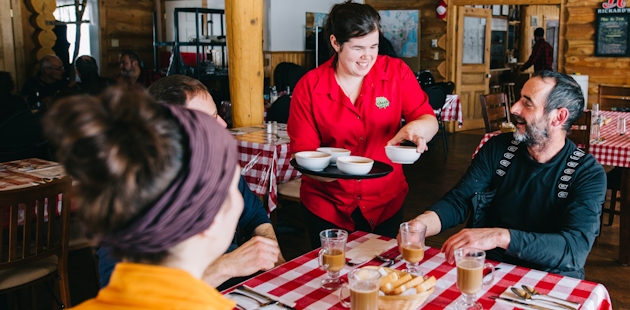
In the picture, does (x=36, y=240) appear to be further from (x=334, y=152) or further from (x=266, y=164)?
(x=266, y=164)

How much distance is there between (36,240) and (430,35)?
8201 mm

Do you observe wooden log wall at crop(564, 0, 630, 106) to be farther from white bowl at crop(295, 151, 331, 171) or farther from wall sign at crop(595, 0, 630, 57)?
white bowl at crop(295, 151, 331, 171)

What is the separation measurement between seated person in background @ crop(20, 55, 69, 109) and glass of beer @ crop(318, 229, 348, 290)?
5485 mm

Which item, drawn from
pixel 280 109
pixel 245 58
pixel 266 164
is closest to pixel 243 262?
pixel 266 164

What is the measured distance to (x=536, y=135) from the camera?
80.6 inches

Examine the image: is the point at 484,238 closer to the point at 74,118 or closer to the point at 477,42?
the point at 74,118

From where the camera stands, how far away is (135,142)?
76 cm

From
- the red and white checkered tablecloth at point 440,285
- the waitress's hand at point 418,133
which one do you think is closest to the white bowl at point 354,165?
the waitress's hand at point 418,133

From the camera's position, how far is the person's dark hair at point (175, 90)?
65.8 inches

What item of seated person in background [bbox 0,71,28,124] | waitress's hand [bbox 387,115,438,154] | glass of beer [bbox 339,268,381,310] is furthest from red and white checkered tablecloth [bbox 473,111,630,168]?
seated person in background [bbox 0,71,28,124]

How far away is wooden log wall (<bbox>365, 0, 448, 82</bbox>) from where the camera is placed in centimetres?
965

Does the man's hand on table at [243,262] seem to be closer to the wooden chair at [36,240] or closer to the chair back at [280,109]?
the wooden chair at [36,240]

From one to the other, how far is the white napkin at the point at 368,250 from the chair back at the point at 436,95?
17.8 ft

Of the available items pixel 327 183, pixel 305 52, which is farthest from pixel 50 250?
pixel 305 52
